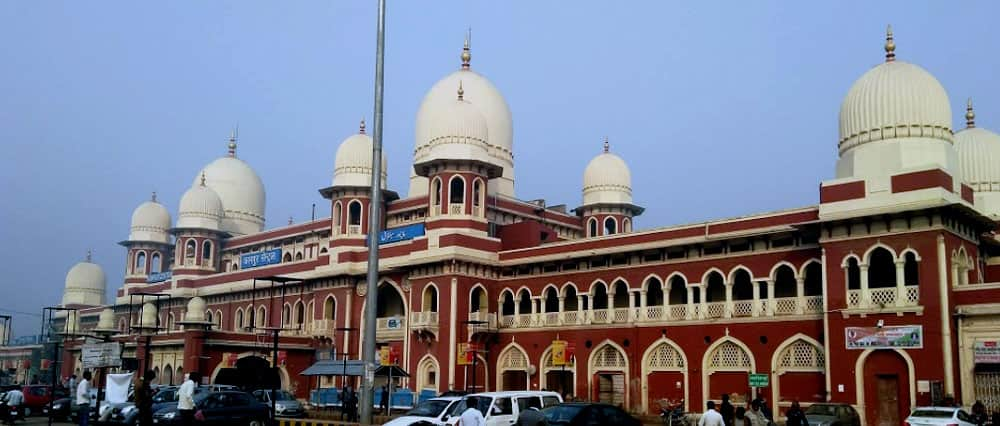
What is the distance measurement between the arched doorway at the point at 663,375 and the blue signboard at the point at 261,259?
27.9 m

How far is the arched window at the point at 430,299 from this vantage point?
43.4 metres

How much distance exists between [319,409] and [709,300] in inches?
696

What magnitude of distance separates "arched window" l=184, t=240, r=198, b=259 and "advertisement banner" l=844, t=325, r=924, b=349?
144 feet

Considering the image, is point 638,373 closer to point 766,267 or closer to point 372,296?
point 766,267

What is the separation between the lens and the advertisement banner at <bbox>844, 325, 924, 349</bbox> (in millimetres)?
28500

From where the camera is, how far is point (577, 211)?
5588 centimetres

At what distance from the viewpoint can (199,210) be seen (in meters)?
60.9

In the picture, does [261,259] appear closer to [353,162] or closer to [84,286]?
[353,162]

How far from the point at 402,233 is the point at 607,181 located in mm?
13853

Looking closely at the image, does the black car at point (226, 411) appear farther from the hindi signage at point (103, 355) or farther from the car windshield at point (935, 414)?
the car windshield at point (935, 414)

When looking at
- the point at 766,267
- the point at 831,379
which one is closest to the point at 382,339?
A: the point at 766,267

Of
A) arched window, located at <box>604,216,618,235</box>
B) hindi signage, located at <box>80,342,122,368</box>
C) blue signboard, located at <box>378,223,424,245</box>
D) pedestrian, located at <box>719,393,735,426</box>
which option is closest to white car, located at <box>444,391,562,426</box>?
pedestrian, located at <box>719,393,735,426</box>

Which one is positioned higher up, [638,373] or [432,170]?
[432,170]

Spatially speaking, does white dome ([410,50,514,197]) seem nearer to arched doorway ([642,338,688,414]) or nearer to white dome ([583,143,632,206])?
white dome ([583,143,632,206])
